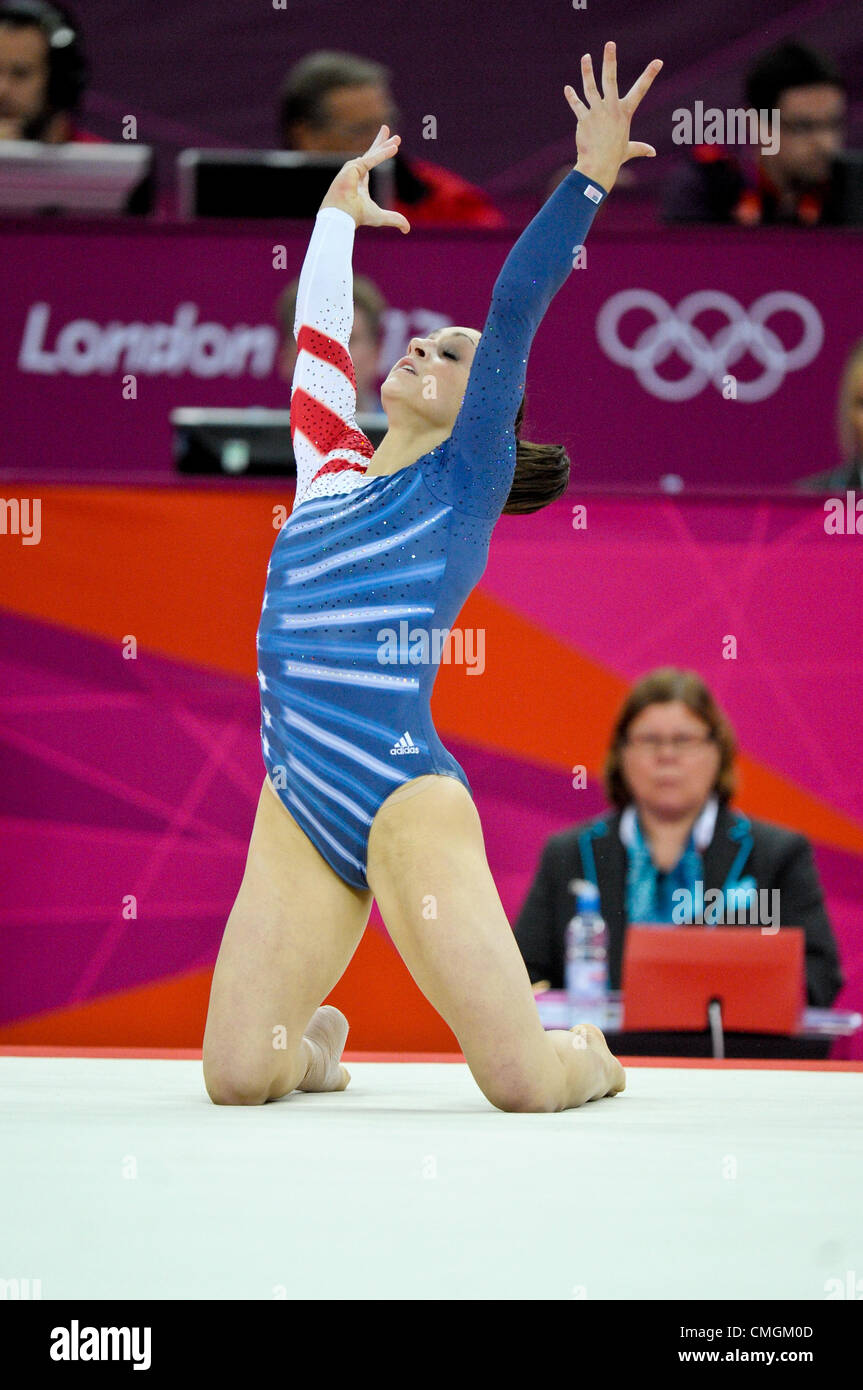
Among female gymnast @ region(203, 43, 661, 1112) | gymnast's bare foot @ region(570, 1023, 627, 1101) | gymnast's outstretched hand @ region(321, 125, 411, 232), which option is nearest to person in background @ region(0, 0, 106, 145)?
gymnast's outstretched hand @ region(321, 125, 411, 232)

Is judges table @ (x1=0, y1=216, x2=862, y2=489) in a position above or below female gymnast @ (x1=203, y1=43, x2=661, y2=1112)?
above

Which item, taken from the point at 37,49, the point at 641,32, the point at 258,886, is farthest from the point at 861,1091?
the point at 641,32

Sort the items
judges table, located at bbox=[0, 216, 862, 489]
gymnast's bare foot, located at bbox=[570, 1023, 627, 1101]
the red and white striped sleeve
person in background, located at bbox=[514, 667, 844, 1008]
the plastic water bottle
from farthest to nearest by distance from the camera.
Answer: judges table, located at bbox=[0, 216, 862, 489]
person in background, located at bbox=[514, 667, 844, 1008]
the plastic water bottle
the red and white striped sleeve
gymnast's bare foot, located at bbox=[570, 1023, 627, 1101]

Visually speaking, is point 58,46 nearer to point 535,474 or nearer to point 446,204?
point 446,204

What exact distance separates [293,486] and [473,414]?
1641mm

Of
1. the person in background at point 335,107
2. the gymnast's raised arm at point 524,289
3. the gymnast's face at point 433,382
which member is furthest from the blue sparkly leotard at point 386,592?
the person in background at point 335,107

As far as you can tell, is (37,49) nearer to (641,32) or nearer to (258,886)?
(641,32)

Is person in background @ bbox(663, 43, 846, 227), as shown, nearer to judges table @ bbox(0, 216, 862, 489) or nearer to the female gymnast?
judges table @ bbox(0, 216, 862, 489)

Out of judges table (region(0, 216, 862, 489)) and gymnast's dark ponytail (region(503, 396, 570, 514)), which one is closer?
gymnast's dark ponytail (region(503, 396, 570, 514))

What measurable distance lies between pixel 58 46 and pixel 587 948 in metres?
3.32

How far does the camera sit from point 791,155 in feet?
17.3

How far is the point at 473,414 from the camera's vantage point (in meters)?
2.66

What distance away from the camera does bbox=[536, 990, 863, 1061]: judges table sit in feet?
12.1

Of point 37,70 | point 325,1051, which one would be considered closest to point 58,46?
point 37,70
